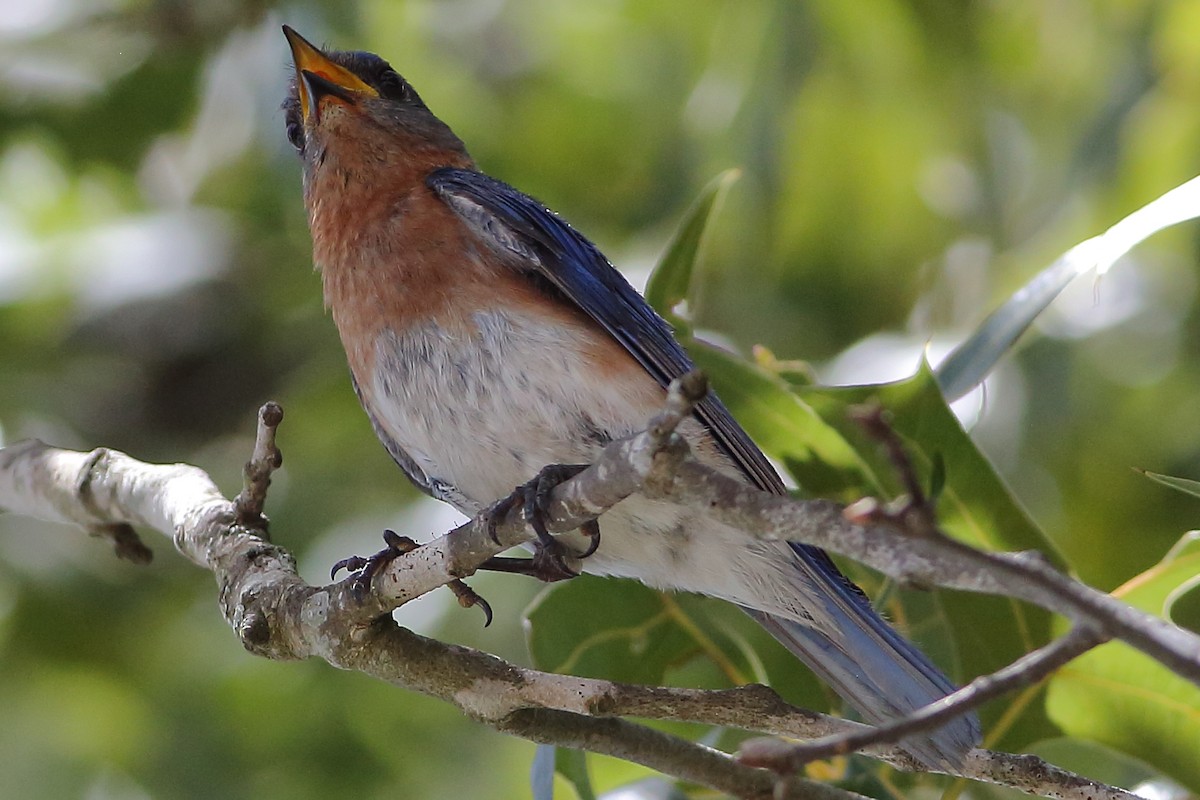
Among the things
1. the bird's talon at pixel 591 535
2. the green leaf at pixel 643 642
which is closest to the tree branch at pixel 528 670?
the bird's talon at pixel 591 535

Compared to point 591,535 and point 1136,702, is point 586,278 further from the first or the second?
point 1136,702

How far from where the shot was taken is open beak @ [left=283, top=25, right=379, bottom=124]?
440 cm

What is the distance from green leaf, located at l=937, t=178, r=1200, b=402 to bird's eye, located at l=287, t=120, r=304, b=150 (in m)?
2.29

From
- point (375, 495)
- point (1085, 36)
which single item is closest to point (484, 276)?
point (375, 495)

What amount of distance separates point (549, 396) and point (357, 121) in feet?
4.63

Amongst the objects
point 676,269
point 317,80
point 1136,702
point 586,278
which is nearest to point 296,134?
point 317,80

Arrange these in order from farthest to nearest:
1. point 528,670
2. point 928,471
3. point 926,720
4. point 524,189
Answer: point 524,189, point 928,471, point 528,670, point 926,720

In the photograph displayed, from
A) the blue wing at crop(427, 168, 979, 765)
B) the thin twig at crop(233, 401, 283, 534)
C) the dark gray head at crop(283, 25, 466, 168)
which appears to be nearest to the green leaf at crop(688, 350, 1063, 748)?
the blue wing at crop(427, 168, 979, 765)

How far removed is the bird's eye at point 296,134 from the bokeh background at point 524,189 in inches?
28.0

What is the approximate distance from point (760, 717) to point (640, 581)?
94 centimetres

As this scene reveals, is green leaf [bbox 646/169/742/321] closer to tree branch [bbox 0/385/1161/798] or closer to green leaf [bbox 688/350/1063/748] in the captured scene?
green leaf [bbox 688/350/1063/748]

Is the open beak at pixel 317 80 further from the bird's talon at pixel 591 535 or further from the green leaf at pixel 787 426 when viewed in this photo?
the bird's talon at pixel 591 535

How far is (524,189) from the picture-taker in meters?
7.05

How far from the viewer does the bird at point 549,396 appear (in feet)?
11.3
